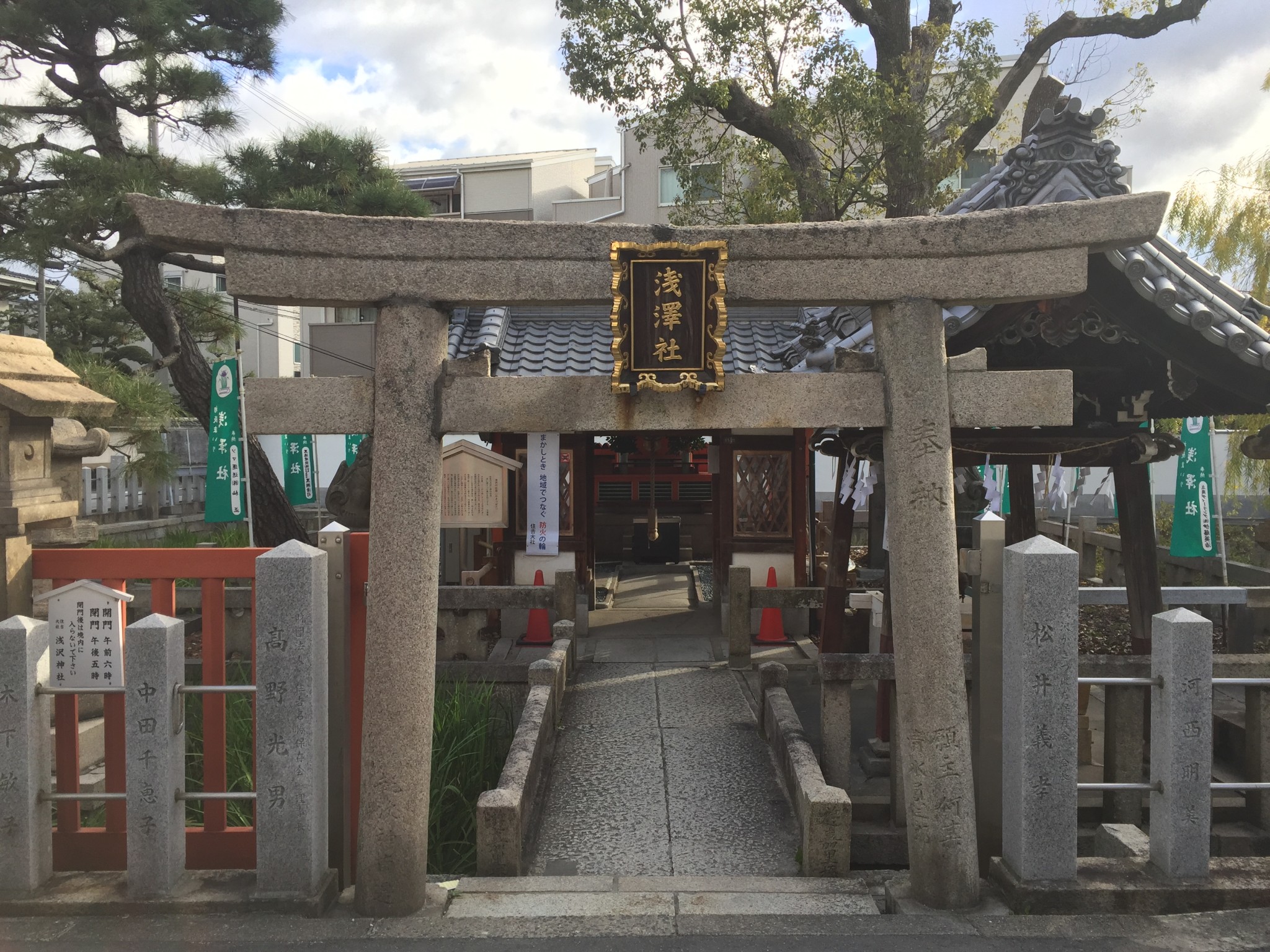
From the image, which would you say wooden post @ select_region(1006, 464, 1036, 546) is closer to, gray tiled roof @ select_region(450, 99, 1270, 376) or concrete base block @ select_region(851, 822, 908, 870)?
gray tiled roof @ select_region(450, 99, 1270, 376)

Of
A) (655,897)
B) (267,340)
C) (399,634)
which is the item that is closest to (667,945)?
(655,897)

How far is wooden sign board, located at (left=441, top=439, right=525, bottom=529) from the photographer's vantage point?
10648mm

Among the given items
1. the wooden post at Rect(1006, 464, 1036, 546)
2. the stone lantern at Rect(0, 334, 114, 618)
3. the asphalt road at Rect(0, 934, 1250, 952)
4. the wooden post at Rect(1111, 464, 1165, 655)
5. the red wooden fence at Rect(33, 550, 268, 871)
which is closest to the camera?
the asphalt road at Rect(0, 934, 1250, 952)

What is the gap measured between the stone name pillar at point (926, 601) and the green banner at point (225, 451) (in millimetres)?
9701

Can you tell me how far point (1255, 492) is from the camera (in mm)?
15906

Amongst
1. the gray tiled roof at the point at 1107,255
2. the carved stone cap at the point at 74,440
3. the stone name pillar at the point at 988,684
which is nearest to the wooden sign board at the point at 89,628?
the carved stone cap at the point at 74,440

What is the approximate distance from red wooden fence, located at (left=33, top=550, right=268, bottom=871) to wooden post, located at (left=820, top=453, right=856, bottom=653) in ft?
17.6

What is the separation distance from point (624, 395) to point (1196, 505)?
10.0 meters

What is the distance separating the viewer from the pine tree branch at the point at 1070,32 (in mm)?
11625

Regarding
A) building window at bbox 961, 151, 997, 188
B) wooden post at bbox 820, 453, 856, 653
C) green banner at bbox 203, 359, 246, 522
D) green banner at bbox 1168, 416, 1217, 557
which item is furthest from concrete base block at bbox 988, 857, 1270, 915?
building window at bbox 961, 151, 997, 188

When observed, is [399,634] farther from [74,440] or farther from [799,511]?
[799,511]

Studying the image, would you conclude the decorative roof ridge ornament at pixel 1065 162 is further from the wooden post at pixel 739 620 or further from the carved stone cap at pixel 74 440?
the carved stone cap at pixel 74 440

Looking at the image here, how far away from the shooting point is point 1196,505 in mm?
11320

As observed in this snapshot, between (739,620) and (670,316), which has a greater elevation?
(670,316)
